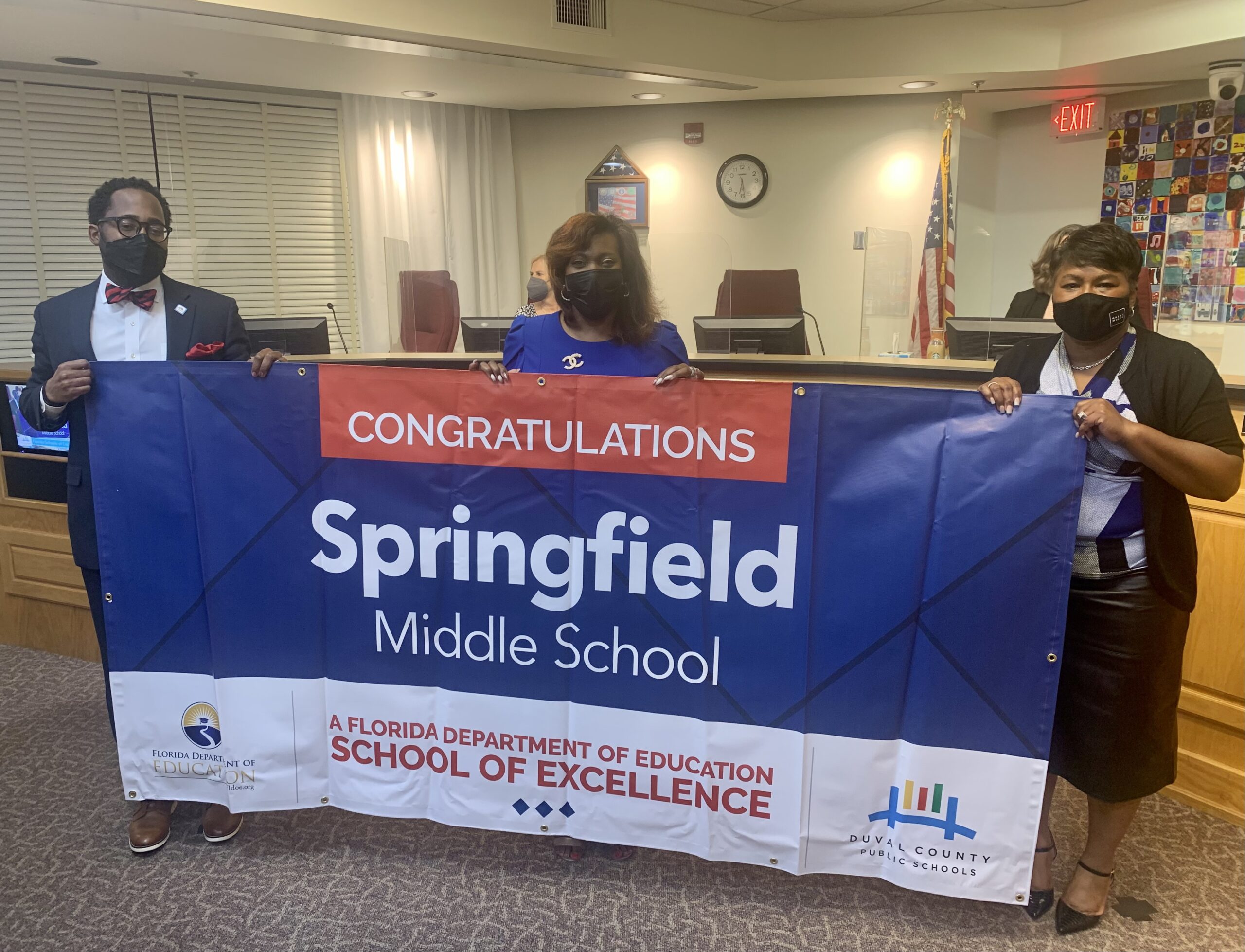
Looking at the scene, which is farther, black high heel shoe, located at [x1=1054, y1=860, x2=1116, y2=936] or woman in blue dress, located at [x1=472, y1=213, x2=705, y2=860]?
woman in blue dress, located at [x1=472, y1=213, x2=705, y2=860]

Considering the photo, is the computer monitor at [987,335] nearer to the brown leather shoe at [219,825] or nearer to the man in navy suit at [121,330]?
the man in navy suit at [121,330]

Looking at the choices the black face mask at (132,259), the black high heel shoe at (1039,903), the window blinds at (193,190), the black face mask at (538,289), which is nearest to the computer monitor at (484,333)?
the black face mask at (538,289)

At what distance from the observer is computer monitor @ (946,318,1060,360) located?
3367mm

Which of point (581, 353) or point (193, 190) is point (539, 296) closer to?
point (581, 353)

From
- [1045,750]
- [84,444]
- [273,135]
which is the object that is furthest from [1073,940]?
[273,135]

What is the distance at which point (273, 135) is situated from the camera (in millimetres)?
6258

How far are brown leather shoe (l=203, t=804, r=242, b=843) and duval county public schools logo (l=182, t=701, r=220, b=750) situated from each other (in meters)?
0.23

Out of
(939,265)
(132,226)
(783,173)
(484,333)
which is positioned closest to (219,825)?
(132,226)

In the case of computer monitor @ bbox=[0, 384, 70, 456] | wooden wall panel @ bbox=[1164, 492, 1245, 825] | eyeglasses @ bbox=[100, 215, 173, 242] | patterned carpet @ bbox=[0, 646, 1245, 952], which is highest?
eyeglasses @ bbox=[100, 215, 173, 242]

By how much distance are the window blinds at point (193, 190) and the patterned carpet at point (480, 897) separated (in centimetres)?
451

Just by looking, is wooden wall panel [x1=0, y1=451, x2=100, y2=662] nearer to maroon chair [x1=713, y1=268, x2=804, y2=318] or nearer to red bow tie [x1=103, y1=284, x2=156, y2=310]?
red bow tie [x1=103, y1=284, x2=156, y2=310]

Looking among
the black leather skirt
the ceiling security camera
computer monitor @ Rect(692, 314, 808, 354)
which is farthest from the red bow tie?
the ceiling security camera

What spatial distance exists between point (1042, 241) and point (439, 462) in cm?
631

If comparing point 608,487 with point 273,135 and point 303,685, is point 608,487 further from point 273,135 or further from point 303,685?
point 273,135
